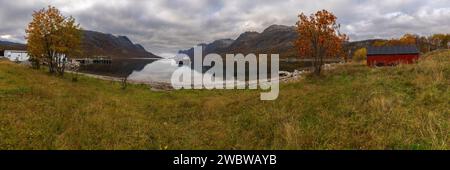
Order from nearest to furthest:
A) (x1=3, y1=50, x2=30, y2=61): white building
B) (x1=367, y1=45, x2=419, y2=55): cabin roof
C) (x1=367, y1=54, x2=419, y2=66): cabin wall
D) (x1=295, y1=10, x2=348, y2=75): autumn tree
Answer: (x1=295, y1=10, x2=348, y2=75): autumn tree < (x1=367, y1=54, x2=419, y2=66): cabin wall < (x1=367, y1=45, x2=419, y2=55): cabin roof < (x1=3, y1=50, x2=30, y2=61): white building

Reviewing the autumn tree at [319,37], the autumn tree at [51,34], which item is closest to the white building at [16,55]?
the autumn tree at [51,34]

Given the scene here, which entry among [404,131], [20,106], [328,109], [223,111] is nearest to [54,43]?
[20,106]

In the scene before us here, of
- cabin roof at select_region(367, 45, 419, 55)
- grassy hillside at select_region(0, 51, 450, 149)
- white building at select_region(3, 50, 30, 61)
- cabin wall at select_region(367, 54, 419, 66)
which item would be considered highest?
white building at select_region(3, 50, 30, 61)

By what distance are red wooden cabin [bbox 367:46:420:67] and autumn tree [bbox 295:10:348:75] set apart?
19133mm

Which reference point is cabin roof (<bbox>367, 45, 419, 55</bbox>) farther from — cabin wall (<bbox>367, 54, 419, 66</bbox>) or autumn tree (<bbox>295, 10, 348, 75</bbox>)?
autumn tree (<bbox>295, 10, 348, 75</bbox>)

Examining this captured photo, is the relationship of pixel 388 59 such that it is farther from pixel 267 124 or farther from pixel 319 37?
pixel 267 124

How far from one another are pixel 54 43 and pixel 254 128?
1744 inches

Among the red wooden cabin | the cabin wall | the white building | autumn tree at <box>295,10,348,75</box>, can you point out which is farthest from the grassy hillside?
the white building

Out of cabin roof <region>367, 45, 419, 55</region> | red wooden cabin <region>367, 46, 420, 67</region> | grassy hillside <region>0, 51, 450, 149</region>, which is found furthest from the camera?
cabin roof <region>367, 45, 419, 55</region>

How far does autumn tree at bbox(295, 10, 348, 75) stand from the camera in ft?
139

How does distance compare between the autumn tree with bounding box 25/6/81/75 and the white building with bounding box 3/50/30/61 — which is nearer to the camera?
the autumn tree with bounding box 25/6/81/75

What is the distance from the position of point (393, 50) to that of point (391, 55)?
119 centimetres
